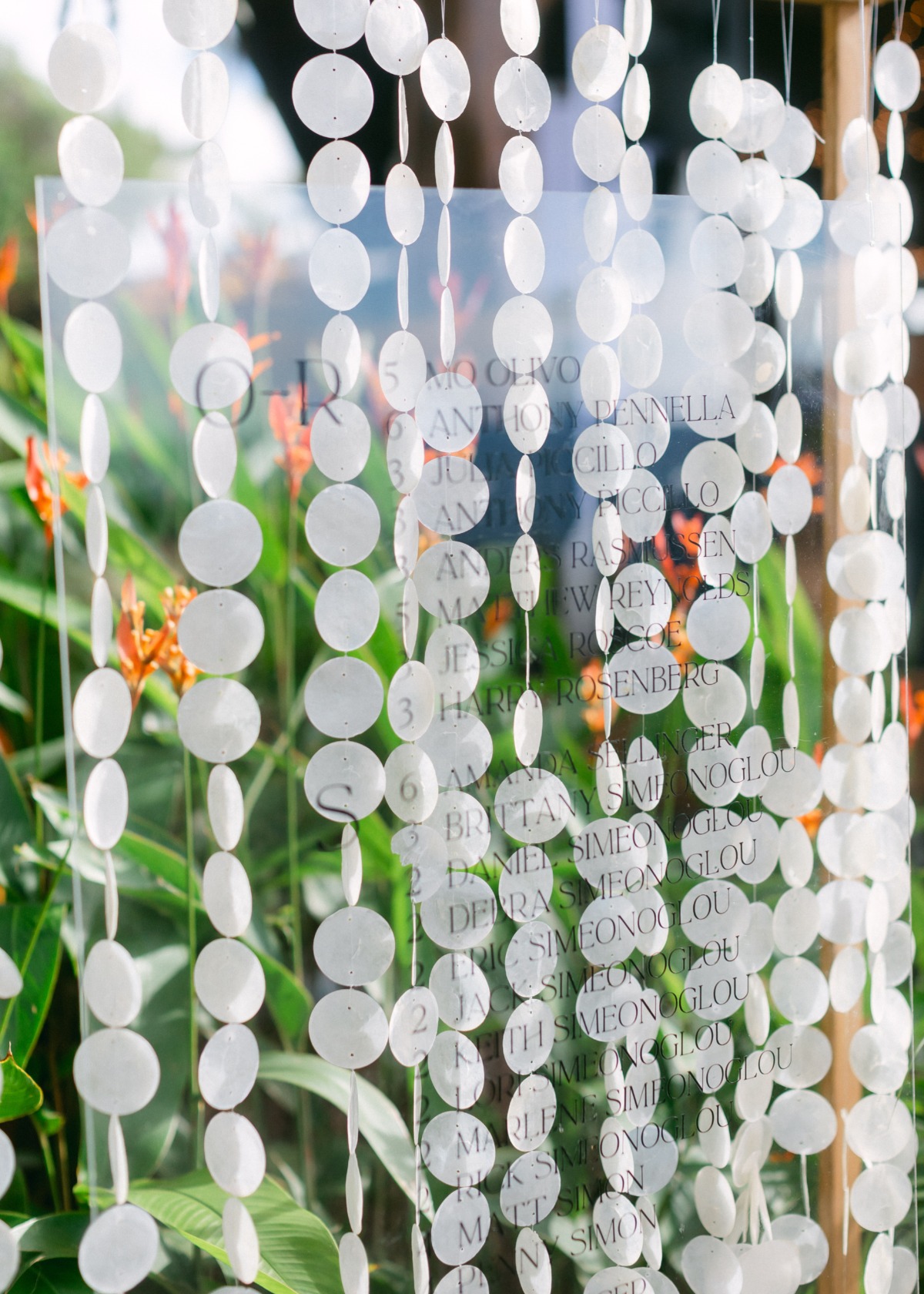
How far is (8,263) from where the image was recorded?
2.06 feet

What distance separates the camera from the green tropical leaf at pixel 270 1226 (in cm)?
52

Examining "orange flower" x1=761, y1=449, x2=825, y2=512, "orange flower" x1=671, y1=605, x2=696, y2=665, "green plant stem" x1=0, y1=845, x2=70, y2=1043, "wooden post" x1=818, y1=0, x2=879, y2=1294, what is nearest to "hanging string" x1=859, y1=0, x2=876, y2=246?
"wooden post" x1=818, y1=0, x2=879, y2=1294

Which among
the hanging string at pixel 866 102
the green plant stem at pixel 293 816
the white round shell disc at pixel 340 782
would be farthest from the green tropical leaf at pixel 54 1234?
the hanging string at pixel 866 102

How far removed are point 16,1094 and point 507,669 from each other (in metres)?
0.31

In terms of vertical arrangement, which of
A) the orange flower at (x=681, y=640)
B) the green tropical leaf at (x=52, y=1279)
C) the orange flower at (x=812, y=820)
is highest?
the orange flower at (x=681, y=640)

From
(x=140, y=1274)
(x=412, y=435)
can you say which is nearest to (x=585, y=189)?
(x=412, y=435)

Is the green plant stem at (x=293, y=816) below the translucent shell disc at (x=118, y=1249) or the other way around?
the other way around

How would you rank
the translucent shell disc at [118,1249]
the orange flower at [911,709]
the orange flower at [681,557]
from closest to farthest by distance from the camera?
the translucent shell disc at [118,1249], the orange flower at [681,557], the orange flower at [911,709]

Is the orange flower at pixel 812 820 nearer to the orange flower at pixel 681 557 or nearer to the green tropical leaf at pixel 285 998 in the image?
the orange flower at pixel 681 557

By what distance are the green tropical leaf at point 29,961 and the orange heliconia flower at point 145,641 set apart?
139 millimetres

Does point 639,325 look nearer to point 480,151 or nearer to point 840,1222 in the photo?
point 480,151

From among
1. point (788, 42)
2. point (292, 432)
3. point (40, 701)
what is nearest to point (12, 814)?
point (40, 701)

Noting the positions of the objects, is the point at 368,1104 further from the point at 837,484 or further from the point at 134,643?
the point at 837,484

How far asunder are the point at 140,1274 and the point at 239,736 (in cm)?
25
